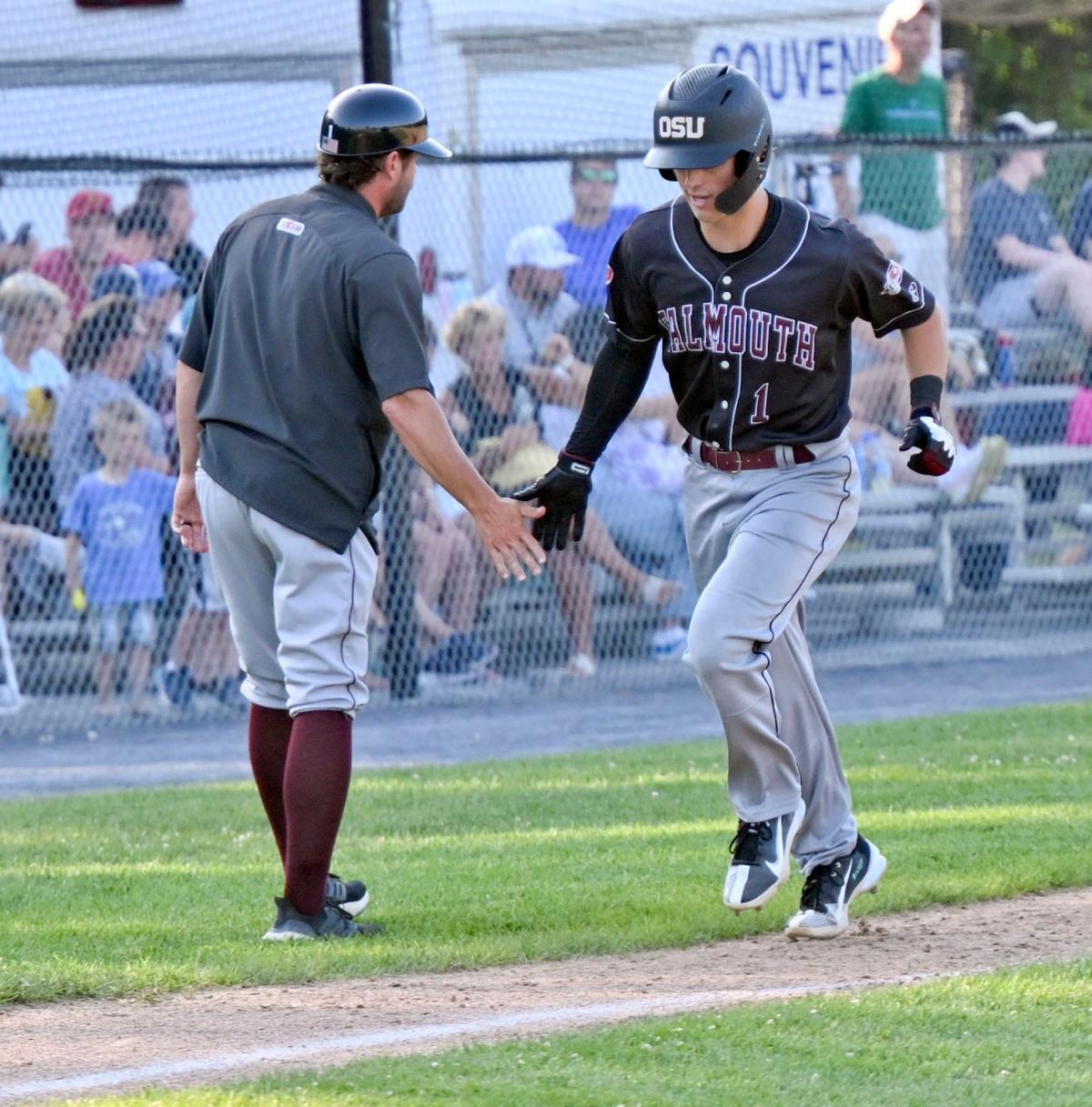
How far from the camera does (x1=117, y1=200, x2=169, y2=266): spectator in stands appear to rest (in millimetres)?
10062

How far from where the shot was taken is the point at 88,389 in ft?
31.9

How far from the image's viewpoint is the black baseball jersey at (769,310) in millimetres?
5059

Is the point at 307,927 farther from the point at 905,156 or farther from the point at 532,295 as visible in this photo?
the point at 905,156

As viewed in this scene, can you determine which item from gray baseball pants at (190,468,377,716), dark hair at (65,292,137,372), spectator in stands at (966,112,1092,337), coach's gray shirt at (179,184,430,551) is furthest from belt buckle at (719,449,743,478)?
spectator in stands at (966,112,1092,337)

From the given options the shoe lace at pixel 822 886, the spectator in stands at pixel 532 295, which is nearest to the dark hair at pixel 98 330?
the spectator in stands at pixel 532 295

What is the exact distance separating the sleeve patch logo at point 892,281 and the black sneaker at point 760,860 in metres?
1.29

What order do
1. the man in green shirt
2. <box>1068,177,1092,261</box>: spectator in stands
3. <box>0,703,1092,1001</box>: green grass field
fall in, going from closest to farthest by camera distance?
<box>0,703,1092,1001</box>: green grass field, the man in green shirt, <box>1068,177,1092,261</box>: spectator in stands

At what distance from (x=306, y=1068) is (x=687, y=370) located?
212 cm

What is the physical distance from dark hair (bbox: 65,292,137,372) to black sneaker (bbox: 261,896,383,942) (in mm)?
5016

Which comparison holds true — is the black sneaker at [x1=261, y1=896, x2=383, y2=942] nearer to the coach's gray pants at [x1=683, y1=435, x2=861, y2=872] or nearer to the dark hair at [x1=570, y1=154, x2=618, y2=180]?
the coach's gray pants at [x1=683, y1=435, x2=861, y2=872]

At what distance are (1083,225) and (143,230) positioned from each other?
17.7 ft

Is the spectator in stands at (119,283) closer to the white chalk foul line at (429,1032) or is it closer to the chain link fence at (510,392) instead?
the chain link fence at (510,392)

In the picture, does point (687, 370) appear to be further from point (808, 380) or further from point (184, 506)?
point (184, 506)

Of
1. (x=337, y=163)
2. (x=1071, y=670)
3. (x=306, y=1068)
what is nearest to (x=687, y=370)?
(x=337, y=163)
